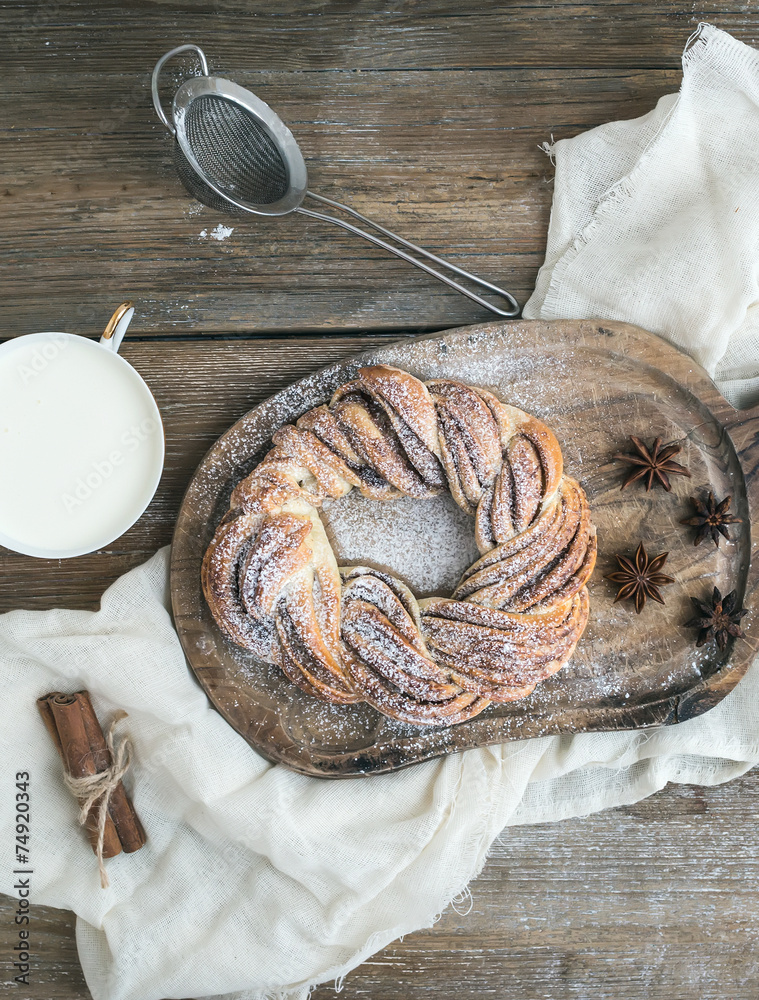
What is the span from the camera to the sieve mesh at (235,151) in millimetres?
1425

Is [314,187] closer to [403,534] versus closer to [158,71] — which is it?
[158,71]

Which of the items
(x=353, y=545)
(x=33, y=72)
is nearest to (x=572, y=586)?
(x=353, y=545)

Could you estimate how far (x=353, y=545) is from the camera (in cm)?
159

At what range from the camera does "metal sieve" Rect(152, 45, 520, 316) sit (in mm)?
1396

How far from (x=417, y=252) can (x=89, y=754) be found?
136cm

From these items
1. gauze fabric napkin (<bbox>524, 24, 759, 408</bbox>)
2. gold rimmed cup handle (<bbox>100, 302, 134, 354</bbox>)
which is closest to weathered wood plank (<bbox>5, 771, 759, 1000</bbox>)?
gauze fabric napkin (<bbox>524, 24, 759, 408</bbox>)

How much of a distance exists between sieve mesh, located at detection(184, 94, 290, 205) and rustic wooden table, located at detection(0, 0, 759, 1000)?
0.32 ft

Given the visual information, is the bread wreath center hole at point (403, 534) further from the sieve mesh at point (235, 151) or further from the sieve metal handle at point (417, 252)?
the sieve mesh at point (235, 151)

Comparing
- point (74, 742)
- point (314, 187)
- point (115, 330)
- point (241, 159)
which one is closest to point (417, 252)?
point (314, 187)

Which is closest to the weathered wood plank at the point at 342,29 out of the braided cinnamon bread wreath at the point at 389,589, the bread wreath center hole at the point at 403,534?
the braided cinnamon bread wreath at the point at 389,589

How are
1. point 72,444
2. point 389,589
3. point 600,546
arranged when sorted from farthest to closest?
point 600,546, point 389,589, point 72,444

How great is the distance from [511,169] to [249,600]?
45.3 inches

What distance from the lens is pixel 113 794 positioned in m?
A: 1.59

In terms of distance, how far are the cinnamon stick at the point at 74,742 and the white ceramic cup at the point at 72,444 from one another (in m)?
0.38
